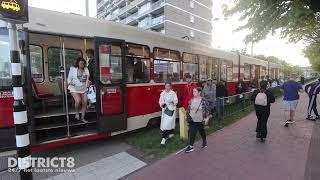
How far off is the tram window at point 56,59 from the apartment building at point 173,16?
33361 millimetres

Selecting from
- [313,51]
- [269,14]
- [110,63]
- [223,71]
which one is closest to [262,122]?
[269,14]

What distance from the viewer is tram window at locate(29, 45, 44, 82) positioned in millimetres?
9043

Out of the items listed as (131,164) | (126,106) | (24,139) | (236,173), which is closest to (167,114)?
(126,106)

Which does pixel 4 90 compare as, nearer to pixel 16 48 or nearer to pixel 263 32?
pixel 16 48

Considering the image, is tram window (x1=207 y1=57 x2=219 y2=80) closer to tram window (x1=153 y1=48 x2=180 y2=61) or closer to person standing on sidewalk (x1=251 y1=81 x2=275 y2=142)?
tram window (x1=153 y1=48 x2=180 y2=61)

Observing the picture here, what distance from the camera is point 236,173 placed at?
6172 mm

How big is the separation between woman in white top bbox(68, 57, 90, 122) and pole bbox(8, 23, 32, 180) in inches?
134

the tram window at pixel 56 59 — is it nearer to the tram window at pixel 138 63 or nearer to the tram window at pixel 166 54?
the tram window at pixel 138 63

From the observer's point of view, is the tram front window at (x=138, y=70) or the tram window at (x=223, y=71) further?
the tram window at (x=223, y=71)

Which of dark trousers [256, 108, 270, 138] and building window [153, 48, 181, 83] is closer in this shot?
dark trousers [256, 108, 270, 138]

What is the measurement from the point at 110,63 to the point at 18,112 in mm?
3589

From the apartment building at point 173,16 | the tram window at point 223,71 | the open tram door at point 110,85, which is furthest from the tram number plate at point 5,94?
the apartment building at point 173,16

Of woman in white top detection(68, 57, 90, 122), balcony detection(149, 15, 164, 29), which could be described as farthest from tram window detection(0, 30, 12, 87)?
balcony detection(149, 15, 164, 29)

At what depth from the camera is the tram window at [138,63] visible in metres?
8.66
